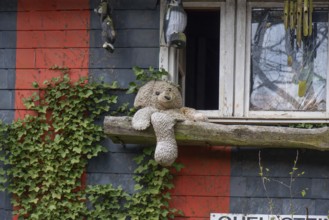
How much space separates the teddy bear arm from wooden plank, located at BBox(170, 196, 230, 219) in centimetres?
70

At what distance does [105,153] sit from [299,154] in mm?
1505

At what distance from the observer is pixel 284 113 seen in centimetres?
769

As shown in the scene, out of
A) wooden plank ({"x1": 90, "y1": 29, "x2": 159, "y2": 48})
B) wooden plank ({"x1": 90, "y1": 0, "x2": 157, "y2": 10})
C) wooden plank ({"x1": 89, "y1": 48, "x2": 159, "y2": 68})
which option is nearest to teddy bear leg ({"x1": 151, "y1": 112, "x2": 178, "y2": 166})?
wooden plank ({"x1": 89, "y1": 48, "x2": 159, "y2": 68})

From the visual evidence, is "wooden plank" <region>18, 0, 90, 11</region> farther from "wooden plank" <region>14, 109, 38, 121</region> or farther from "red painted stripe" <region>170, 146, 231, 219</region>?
"red painted stripe" <region>170, 146, 231, 219</region>

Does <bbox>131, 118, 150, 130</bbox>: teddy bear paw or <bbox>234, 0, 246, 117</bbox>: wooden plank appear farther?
<bbox>234, 0, 246, 117</bbox>: wooden plank

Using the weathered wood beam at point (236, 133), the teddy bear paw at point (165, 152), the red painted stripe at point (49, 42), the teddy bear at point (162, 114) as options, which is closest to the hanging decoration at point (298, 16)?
the weathered wood beam at point (236, 133)

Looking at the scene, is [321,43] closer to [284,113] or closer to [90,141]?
[284,113]

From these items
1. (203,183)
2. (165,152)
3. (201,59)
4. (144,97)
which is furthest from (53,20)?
(201,59)

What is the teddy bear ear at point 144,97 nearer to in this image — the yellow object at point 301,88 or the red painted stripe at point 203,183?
the red painted stripe at point 203,183

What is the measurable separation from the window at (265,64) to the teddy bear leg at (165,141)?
0.56 m

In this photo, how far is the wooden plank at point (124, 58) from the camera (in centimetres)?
774

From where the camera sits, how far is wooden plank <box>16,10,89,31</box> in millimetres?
7879

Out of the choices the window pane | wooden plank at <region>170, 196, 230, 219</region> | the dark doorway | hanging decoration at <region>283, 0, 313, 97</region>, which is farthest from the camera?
the dark doorway

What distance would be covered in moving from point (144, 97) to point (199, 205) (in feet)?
3.07
